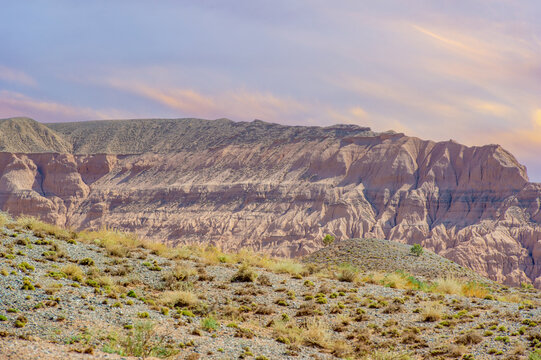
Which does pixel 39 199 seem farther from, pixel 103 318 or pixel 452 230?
pixel 103 318

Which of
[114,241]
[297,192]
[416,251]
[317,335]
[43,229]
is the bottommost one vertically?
[317,335]

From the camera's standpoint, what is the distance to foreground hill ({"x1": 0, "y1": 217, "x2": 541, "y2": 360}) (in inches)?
505

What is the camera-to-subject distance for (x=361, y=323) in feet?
60.0

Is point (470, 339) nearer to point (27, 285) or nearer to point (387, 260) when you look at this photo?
point (27, 285)

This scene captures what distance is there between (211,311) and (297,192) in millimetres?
79011

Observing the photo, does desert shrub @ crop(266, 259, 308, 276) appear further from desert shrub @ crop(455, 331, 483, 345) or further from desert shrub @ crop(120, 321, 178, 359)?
desert shrub @ crop(120, 321, 178, 359)

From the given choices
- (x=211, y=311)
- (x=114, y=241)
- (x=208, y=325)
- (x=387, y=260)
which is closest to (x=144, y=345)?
(x=208, y=325)

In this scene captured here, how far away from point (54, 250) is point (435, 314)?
588 inches

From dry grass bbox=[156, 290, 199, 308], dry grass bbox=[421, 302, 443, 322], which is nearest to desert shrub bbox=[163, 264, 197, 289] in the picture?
dry grass bbox=[156, 290, 199, 308]

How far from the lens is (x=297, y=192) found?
96.0m

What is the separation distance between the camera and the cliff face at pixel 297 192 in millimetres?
Answer: 79875

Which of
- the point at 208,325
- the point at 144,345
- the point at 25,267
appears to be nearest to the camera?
the point at 144,345

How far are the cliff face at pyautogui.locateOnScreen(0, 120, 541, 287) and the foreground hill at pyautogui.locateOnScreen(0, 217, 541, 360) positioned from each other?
177 ft

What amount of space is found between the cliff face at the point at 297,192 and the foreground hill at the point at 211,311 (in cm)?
5410
